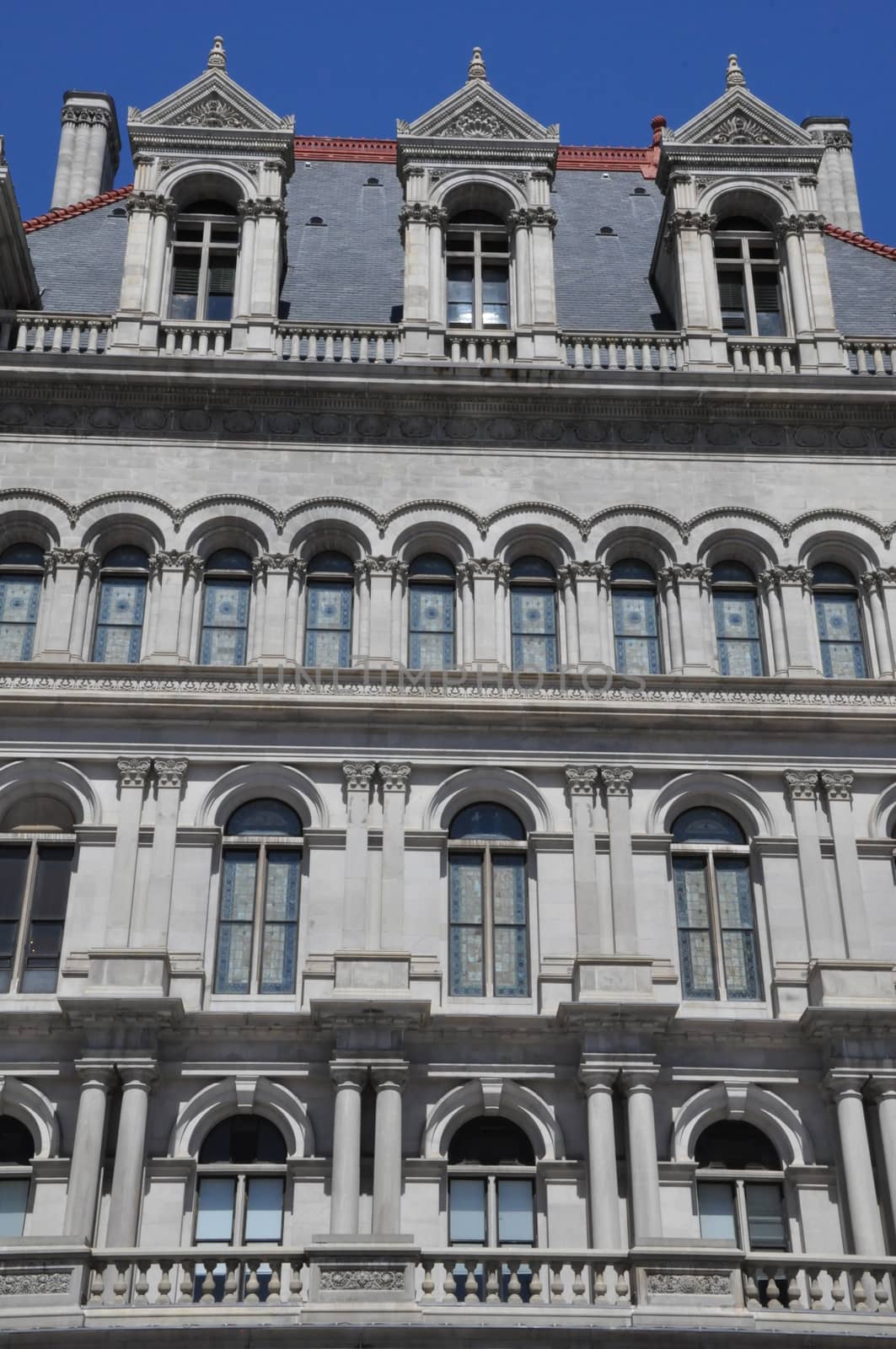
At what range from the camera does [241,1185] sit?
78.4 ft

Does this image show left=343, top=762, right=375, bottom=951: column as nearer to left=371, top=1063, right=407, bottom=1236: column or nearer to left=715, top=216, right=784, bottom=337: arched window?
left=371, top=1063, right=407, bottom=1236: column

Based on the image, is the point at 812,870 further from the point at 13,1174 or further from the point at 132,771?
the point at 13,1174


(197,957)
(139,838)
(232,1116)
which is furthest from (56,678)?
(232,1116)

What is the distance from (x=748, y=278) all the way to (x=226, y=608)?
35.4 ft

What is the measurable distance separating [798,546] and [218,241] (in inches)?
442

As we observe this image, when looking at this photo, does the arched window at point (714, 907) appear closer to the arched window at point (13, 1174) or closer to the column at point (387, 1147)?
the column at point (387, 1147)

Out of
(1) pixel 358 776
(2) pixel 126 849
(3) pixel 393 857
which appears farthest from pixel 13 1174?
(1) pixel 358 776

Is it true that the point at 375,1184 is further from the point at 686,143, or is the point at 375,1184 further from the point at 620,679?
the point at 686,143

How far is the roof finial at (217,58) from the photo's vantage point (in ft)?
113

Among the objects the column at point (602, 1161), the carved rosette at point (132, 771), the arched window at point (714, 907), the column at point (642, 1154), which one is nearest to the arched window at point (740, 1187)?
the column at point (642, 1154)

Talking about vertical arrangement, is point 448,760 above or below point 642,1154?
above

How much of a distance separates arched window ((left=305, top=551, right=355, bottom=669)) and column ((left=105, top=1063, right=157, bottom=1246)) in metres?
6.96

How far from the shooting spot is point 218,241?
1273 inches

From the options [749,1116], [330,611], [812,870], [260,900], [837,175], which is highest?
[837,175]
